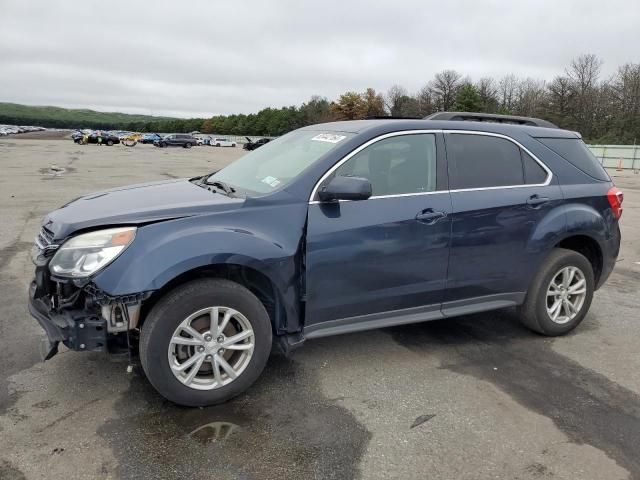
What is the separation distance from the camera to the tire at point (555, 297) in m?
4.43

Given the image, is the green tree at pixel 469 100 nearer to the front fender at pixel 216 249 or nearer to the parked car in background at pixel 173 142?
the parked car in background at pixel 173 142

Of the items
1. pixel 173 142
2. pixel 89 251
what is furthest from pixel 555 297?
pixel 173 142

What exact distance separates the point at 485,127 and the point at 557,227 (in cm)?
103

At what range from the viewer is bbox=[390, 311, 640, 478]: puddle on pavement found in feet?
10.3

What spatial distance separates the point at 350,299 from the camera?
3.62 metres

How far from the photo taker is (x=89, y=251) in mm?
3053

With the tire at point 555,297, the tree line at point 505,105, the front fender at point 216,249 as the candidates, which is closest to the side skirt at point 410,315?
the tire at point 555,297

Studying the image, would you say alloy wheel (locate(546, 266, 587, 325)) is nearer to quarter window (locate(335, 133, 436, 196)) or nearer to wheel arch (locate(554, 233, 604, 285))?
wheel arch (locate(554, 233, 604, 285))

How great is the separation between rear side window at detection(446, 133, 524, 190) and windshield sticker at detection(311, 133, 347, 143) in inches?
34.5

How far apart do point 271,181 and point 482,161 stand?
1706mm

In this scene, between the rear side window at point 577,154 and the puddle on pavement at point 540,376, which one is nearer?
the puddle on pavement at point 540,376

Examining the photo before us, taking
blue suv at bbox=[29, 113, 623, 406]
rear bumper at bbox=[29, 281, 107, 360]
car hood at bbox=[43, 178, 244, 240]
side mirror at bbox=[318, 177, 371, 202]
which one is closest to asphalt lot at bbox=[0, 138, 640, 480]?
blue suv at bbox=[29, 113, 623, 406]

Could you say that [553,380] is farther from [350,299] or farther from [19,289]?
[19,289]

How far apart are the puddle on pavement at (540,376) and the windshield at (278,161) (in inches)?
67.9
